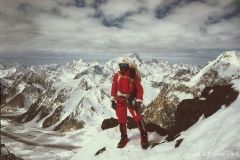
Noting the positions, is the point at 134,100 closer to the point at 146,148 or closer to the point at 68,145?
the point at 146,148

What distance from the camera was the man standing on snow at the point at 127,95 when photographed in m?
11.7

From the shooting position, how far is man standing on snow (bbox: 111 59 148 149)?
460 inches

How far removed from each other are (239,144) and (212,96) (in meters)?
9.50

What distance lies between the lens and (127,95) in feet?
39.4

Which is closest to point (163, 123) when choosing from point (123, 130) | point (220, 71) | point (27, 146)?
point (220, 71)

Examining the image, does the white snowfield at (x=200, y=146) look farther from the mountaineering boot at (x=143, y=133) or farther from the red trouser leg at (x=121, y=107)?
the red trouser leg at (x=121, y=107)

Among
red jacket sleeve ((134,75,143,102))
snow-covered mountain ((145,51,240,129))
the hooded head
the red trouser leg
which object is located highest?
the hooded head

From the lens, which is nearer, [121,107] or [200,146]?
[200,146]

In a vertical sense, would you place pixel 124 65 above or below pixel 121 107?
above

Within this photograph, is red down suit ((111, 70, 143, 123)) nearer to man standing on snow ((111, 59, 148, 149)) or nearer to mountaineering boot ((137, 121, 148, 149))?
man standing on snow ((111, 59, 148, 149))

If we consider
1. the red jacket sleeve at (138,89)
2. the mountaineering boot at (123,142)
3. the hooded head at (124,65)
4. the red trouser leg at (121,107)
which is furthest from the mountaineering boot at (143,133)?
the hooded head at (124,65)

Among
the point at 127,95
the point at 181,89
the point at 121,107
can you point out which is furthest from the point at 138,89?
the point at 181,89

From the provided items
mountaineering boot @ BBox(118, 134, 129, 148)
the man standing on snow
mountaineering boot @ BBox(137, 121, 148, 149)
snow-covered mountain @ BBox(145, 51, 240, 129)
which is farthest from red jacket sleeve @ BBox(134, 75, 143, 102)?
snow-covered mountain @ BBox(145, 51, 240, 129)

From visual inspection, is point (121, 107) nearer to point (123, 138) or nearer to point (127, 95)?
point (127, 95)
